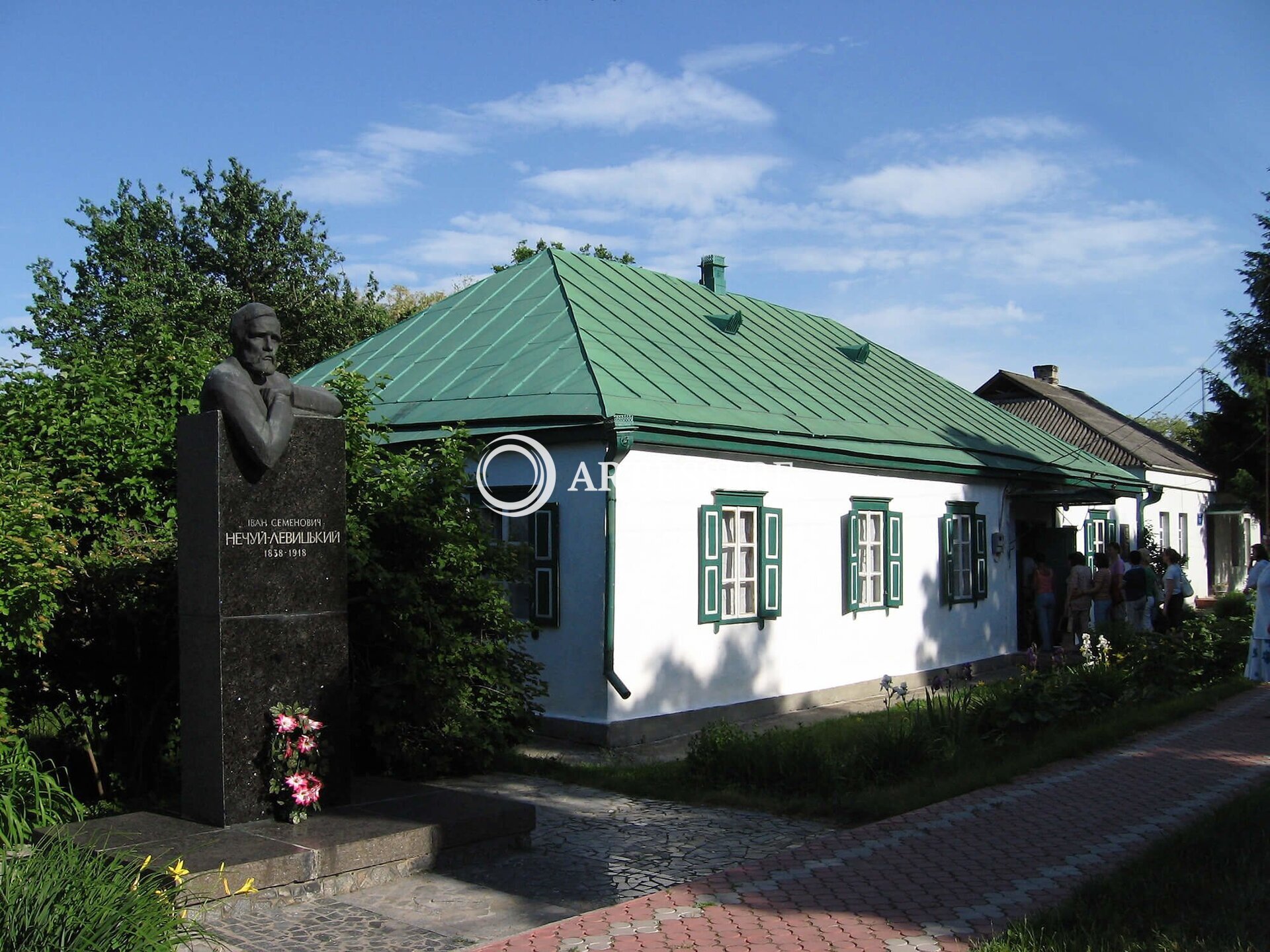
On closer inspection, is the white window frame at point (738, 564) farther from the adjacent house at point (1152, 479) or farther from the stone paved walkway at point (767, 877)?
the adjacent house at point (1152, 479)

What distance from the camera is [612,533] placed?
35.4 feet

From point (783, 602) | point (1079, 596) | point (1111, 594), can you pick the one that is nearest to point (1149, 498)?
point (1111, 594)

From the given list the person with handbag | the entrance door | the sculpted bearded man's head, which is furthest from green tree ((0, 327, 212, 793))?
the entrance door

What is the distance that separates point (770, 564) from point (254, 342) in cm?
737

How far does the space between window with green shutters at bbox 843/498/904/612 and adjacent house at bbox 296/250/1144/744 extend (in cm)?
4

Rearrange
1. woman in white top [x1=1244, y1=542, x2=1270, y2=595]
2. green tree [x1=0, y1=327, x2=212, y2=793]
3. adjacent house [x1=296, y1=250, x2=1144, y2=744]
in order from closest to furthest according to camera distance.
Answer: green tree [x1=0, y1=327, x2=212, y2=793] < adjacent house [x1=296, y1=250, x2=1144, y2=744] < woman in white top [x1=1244, y1=542, x2=1270, y2=595]

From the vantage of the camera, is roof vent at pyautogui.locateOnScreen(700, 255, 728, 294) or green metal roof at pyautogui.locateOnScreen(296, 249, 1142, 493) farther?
roof vent at pyautogui.locateOnScreen(700, 255, 728, 294)

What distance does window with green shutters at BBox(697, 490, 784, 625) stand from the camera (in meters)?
11.8

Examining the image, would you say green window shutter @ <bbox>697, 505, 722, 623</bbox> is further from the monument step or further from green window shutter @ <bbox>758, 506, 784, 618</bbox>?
the monument step

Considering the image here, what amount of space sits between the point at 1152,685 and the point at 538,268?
355 inches

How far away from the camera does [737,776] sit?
8.59m

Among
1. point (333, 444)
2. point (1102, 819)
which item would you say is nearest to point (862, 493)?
point (1102, 819)

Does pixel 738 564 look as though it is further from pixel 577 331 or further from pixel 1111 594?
pixel 1111 594

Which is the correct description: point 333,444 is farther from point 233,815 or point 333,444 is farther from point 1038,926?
point 1038,926
